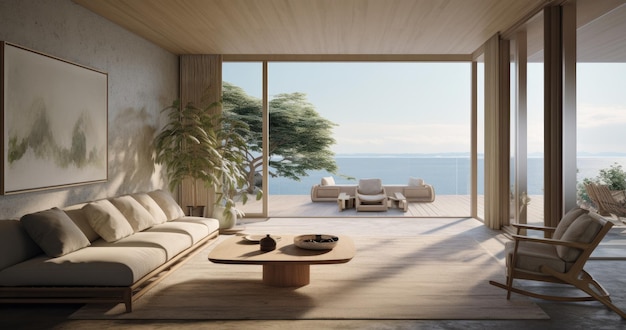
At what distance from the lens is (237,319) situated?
140 inches

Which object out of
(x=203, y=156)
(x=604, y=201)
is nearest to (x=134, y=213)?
(x=203, y=156)

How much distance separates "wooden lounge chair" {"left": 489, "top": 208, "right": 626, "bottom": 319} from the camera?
375cm

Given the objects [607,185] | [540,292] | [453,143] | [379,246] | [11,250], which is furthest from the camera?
[453,143]

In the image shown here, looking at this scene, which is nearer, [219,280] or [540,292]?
[540,292]

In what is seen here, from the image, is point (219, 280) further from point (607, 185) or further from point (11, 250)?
point (607, 185)

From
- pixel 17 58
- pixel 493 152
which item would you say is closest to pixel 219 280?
pixel 17 58

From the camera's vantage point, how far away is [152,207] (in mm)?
5828

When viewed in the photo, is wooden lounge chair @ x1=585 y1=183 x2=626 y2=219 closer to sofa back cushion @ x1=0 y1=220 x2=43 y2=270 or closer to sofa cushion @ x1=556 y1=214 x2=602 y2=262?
sofa cushion @ x1=556 y1=214 x2=602 y2=262

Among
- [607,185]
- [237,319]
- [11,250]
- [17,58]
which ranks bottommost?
[237,319]

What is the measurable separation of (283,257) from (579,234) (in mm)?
2411

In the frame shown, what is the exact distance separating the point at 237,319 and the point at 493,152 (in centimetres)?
521

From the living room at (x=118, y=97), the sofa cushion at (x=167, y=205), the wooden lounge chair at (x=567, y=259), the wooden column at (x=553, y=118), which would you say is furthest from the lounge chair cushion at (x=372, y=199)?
the wooden lounge chair at (x=567, y=259)

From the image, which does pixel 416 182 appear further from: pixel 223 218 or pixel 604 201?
pixel 604 201

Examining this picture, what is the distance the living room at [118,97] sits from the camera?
12.4 ft
